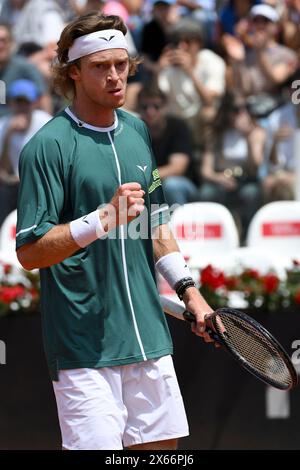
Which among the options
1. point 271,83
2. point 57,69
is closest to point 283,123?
point 271,83

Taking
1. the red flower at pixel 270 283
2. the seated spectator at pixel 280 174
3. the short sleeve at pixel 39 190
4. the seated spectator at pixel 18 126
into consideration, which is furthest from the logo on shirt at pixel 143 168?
the seated spectator at pixel 18 126

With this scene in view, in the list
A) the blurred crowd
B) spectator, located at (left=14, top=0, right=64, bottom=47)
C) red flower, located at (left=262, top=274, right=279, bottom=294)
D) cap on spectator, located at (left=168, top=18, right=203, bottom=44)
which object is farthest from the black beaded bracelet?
spectator, located at (left=14, top=0, right=64, bottom=47)

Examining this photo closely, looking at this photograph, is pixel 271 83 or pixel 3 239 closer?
pixel 3 239

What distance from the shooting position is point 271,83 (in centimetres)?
909

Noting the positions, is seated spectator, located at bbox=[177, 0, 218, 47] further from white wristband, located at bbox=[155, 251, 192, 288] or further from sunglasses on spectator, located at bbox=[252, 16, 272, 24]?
white wristband, located at bbox=[155, 251, 192, 288]

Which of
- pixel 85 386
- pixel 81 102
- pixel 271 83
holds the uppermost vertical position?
pixel 271 83

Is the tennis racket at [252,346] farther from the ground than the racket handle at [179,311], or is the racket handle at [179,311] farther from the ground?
the racket handle at [179,311]

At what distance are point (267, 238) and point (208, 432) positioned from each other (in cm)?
176

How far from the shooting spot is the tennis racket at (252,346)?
3.60 metres

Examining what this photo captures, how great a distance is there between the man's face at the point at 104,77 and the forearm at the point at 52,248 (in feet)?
1.62

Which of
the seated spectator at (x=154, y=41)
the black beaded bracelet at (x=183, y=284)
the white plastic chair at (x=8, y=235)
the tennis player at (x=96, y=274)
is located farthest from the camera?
the seated spectator at (x=154, y=41)

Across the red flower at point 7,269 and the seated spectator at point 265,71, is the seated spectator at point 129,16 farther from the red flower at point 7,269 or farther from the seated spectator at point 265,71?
the red flower at point 7,269

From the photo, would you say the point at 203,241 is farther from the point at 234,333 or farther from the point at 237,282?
the point at 234,333

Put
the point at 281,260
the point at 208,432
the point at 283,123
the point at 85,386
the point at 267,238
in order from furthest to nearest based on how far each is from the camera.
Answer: the point at 283,123 → the point at 267,238 → the point at 281,260 → the point at 208,432 → the point at 85,386
